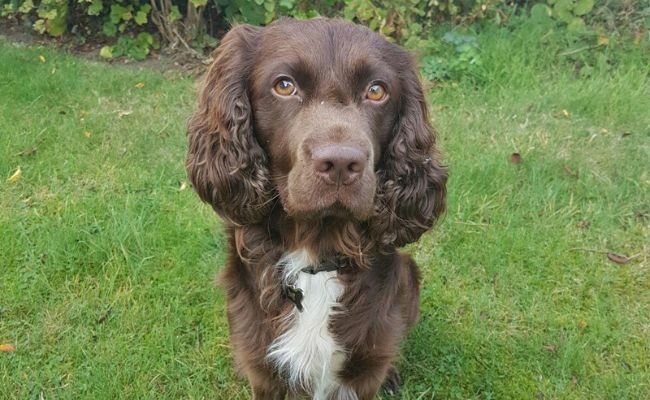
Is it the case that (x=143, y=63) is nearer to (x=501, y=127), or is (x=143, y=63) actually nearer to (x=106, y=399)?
(x=501, y=127)

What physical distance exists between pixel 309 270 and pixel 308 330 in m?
0.23

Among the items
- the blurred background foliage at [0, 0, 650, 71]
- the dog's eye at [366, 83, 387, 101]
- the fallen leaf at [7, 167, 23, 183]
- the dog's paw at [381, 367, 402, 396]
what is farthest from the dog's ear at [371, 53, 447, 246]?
the blurred background foliage at [0, 0, 650, 71]

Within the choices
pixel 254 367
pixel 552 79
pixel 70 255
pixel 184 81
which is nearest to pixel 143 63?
pixel 184 81

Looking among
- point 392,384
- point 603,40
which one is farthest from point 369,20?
point 392,384

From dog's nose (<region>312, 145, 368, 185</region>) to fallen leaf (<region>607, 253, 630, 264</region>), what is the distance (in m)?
2.25

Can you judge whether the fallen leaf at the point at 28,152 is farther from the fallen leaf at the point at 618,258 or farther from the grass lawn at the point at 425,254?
the fallen leaf at the point at 618,258

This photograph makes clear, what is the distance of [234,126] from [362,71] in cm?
44

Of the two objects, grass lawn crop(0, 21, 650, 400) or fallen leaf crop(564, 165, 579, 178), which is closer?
grass lawn crop(0, 21, 650, 400)

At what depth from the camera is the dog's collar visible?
7.32ft

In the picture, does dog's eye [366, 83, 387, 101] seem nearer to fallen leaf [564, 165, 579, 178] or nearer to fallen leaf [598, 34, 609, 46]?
fallen leaf [564, 165, 579, 178]

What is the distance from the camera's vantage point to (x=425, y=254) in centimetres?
344

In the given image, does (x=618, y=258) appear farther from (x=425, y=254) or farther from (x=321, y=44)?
(x=321, y=44)

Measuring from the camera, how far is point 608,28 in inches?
216

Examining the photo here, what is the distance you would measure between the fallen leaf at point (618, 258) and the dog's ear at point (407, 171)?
1714 millimetres
